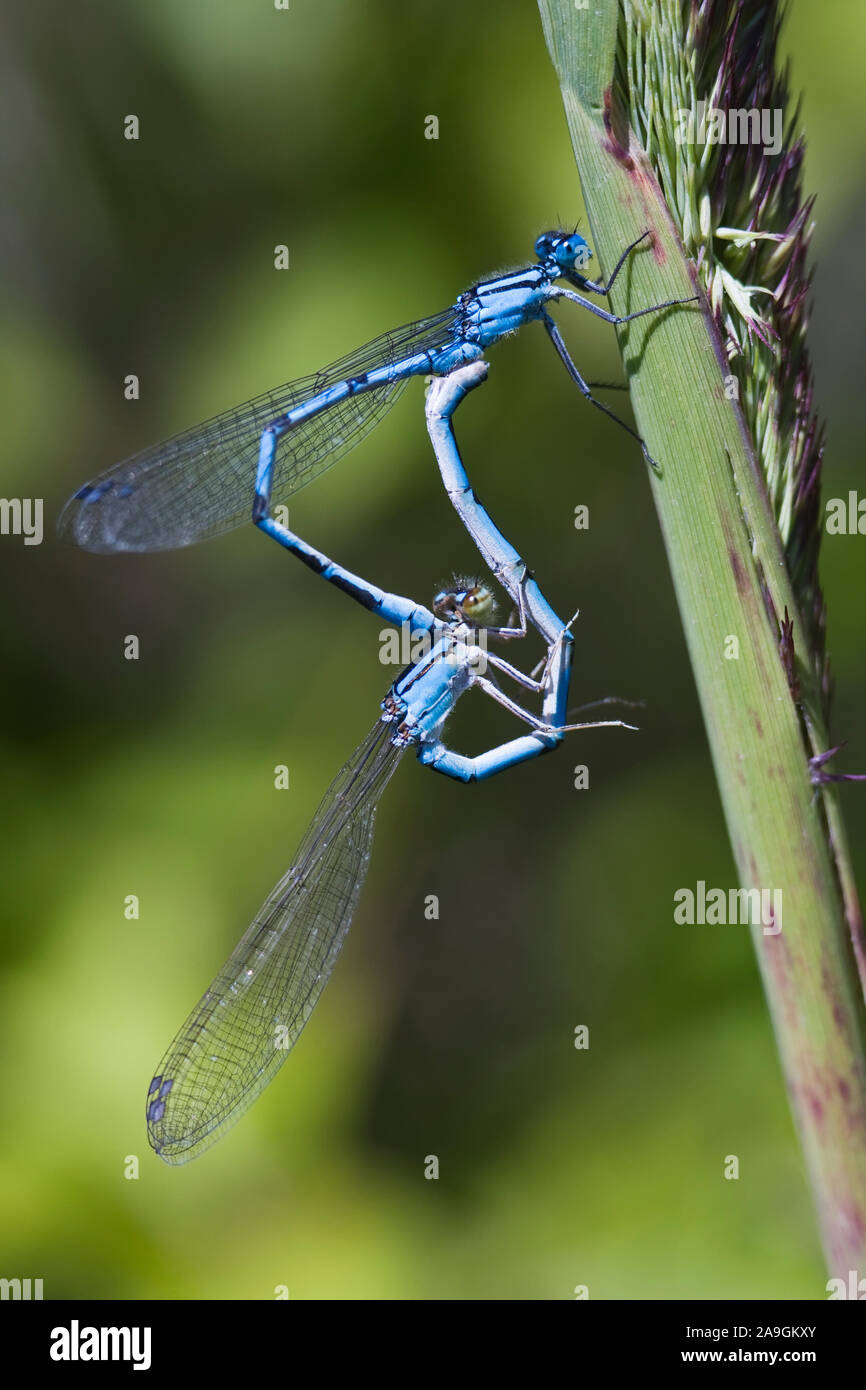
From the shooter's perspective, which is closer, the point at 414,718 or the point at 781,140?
the point at 781,140

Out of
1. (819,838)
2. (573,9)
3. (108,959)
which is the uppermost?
(573,9)

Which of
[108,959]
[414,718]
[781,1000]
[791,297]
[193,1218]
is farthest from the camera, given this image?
[108,959]

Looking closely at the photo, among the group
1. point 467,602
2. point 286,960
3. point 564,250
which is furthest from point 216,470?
point 286,960

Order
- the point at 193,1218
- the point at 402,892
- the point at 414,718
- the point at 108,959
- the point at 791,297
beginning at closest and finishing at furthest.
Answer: the point at 791,297 → the point at 414,718 → the point at 193,1218 → the point at 108,959 → the point at 402,892

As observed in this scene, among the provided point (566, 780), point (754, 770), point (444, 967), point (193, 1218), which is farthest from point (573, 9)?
point (193, 1218)
